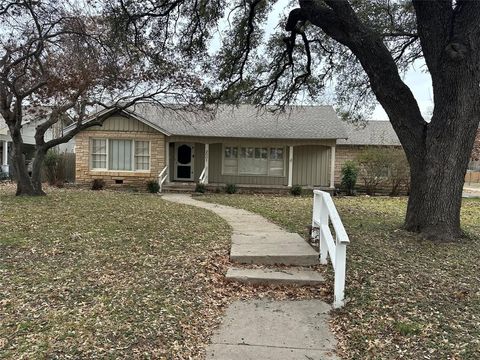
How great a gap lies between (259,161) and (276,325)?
54.7 feet

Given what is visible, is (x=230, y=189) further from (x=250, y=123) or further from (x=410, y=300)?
(x=410, y=300)

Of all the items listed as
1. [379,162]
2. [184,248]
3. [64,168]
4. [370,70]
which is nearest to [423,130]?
[370,70]

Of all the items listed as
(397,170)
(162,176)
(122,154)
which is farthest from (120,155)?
(397,170)

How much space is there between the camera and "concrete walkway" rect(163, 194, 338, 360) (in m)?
3.40

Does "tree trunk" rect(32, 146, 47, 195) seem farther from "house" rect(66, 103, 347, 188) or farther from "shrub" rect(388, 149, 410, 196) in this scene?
"shrub" rect(388, 149, 410, 196)

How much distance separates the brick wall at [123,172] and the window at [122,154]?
236mm

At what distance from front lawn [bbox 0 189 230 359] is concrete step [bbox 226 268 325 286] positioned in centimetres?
32

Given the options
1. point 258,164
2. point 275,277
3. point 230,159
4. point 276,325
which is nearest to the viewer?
point 276,325

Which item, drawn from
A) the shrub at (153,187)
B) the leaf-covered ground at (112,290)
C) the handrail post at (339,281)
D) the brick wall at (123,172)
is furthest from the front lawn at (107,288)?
the brick wall at (123,172)

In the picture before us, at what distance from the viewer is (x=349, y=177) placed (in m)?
19.1

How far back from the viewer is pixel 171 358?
3.20 metres

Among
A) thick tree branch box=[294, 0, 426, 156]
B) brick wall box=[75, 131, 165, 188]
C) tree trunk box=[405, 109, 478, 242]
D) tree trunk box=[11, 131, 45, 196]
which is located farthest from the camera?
brick wall box=[75, 131, 165, 188]

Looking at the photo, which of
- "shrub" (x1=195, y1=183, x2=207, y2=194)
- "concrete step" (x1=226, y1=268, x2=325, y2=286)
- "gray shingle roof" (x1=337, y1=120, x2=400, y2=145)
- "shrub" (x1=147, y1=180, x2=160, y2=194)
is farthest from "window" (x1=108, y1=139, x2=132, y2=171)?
"concrete step" (x1=226, y1=268, x2=325, y2=286)

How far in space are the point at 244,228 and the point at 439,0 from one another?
18.4 ft
